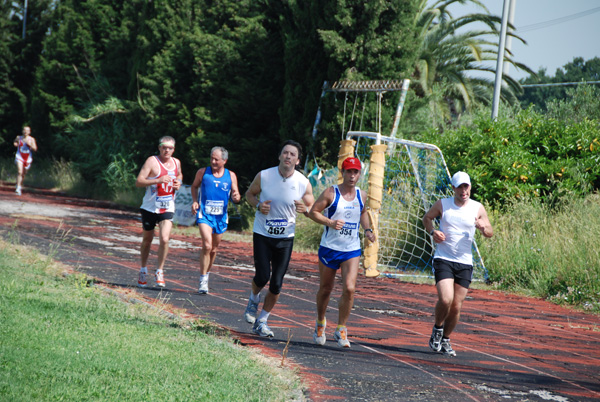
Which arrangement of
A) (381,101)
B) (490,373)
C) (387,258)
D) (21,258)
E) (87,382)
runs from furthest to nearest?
(381,101)
(387,258)
(21,258)
(490,373)
(87,382)

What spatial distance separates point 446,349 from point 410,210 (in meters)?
7.92

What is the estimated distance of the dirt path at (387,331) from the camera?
6.38m

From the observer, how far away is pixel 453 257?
790cm

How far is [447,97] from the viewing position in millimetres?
29484

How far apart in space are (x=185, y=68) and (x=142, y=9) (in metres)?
6.22

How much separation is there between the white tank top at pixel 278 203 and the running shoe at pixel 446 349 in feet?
6.24

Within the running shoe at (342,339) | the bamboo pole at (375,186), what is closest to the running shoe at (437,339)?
the running shoe at (342,339)

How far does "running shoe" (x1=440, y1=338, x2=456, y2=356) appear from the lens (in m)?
7.70

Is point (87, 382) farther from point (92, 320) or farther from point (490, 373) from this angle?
point (490, 373)

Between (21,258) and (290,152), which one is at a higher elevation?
(290,152)

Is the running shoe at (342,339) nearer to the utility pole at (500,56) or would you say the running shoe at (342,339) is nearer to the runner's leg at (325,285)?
the runner's leg at (325,285)

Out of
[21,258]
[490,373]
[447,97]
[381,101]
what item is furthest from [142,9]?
[490,373]

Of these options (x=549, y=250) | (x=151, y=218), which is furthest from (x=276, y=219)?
(x=549, y=250)

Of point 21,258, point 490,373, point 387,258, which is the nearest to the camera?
point 490,373
